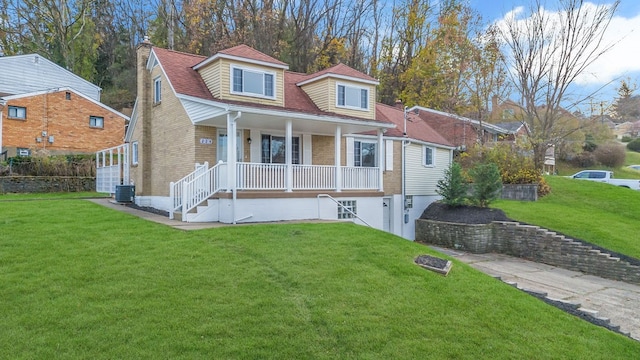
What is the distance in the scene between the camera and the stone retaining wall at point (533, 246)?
574 inches

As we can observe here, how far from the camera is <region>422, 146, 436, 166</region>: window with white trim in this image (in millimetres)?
22156

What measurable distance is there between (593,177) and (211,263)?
33128 millimetres

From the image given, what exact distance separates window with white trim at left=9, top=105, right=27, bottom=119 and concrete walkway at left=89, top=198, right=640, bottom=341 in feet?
49.8

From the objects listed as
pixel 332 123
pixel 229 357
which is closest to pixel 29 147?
pixel 332 123

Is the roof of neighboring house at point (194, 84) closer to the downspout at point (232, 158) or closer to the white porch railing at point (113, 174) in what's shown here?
the downspout at point (232, 158)

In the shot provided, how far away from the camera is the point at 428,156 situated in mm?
22688

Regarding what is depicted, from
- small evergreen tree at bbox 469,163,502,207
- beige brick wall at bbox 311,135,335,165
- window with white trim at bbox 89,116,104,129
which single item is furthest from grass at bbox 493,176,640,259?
window with white trim at bbox 89,116,104,129

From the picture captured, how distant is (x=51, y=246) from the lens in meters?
8.99

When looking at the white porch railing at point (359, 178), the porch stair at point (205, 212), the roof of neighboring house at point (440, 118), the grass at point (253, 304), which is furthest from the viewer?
the roof of neighboring house at point (440, 118)

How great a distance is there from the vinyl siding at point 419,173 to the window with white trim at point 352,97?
388 cm

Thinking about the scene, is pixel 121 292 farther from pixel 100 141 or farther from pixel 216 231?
pixel 100 141

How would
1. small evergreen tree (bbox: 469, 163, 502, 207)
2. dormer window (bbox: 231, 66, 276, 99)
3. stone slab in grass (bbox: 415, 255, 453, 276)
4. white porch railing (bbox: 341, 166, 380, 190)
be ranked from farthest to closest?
small evergreen tree (bbox: 469, 163, 502, 207) < white porch railing (bbox: 341, 166, 380, 190) < dormer window (bbox: 231, 66, 276, 99) < stone slab in grass (bbox: 415, 255, 453, 276)

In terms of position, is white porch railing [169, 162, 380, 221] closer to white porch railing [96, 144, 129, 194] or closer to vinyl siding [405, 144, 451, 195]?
vinyl siding [405, 144, 451, 195]

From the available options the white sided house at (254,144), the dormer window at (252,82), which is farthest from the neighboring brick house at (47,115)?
the dormer window at (252,82)
